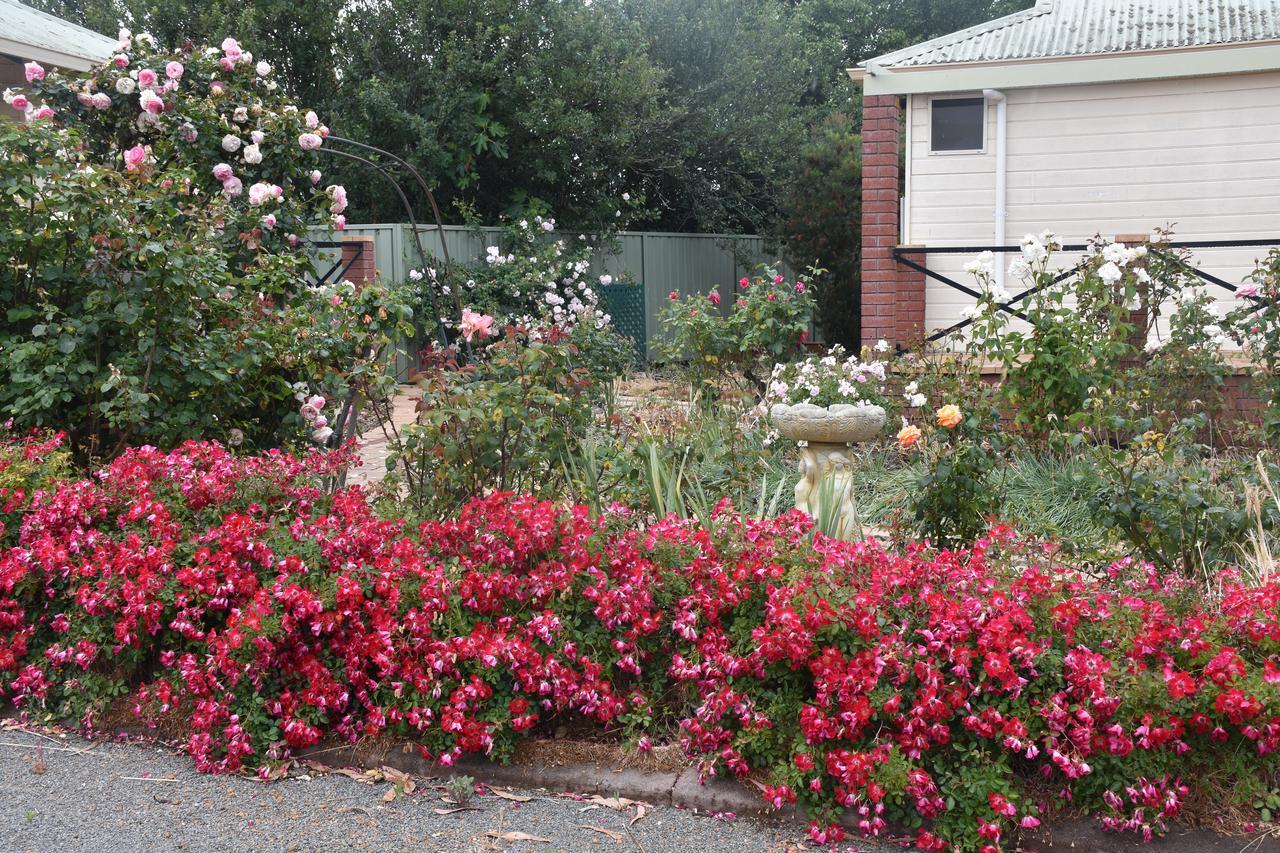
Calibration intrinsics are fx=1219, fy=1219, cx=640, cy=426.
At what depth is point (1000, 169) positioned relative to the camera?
10438mm

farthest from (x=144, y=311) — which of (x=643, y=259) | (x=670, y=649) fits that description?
(x=643, y=259)

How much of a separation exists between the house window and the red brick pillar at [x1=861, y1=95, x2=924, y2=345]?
0.99 meters

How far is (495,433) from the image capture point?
14.4ft

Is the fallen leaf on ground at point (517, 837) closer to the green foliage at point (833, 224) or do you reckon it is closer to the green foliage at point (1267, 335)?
the green foliage at point (1267, 335)

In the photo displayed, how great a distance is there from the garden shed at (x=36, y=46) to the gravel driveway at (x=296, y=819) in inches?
288

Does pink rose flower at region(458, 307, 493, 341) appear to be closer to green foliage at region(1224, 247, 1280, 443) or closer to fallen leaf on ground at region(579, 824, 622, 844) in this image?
fallen leaf on ground at region(579, 824, 622, 844)

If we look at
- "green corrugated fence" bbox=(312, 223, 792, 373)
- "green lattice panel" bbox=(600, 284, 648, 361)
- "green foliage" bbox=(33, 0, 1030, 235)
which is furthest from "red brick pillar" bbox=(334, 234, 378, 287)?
"green lattice panel" bbox=(600, 284, 648, 361)

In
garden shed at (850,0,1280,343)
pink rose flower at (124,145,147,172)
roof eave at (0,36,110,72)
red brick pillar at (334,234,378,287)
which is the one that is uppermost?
roof eave at (0,36,110,72)

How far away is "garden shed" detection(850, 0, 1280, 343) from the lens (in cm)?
967

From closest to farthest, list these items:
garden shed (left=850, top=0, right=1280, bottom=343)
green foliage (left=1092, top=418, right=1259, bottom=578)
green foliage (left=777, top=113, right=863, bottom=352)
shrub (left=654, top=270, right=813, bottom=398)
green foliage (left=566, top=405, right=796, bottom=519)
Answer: green foliage (left=1092, top=418, right=1259, bottom=578) < green foliage (left=566, top=405, right=796, bottom=519) < shrub (left=654, top=270, right=813, bottom=398) < garden shed (left=850, top=0, right=1280, bottom=343) < green foliage (left=777, top=113, right=863, bottom=352)

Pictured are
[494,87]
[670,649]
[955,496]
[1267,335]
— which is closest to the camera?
[670,649]

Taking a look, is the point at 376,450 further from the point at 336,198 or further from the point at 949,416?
the point at 949,416

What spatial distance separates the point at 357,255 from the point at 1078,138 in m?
7.27

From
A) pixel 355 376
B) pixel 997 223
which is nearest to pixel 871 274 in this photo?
pixel 997 223
